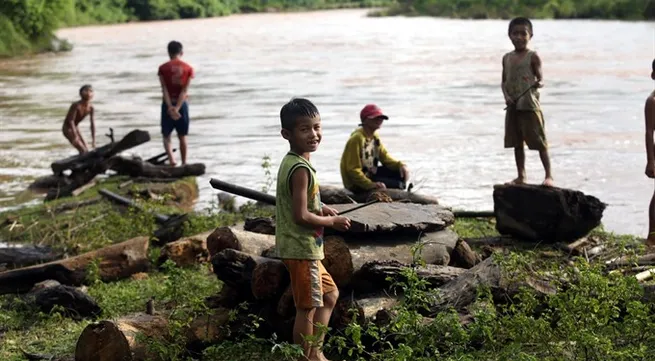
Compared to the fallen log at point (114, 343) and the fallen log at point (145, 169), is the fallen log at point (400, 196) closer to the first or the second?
the fallen log at point (114, 343)

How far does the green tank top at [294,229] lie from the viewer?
18.6ft

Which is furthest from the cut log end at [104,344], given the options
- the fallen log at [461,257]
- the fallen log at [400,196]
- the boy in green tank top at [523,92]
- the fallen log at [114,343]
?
the boy in green tank top at [523,92]

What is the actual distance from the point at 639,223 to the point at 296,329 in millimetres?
6731

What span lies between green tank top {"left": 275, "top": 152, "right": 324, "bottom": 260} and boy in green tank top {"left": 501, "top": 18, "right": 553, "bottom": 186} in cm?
464

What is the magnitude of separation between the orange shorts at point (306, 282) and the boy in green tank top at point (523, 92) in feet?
15.3

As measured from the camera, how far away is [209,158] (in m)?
17.1

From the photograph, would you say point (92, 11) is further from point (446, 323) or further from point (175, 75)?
point (446, 323)

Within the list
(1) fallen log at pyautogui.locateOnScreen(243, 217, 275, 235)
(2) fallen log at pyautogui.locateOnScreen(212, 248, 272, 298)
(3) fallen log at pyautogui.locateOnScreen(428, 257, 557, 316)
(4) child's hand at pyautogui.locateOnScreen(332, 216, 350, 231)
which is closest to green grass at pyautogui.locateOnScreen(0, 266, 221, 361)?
(2) fallen log at pyautogui.locateOnScreen(212, 248, 272, 298)

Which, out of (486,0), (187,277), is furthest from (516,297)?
(486,0)

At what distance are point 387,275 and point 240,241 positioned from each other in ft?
3.87

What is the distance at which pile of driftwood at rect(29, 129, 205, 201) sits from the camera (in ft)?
43.4

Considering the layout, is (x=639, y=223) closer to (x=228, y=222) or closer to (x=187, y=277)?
(x=228, y=222)

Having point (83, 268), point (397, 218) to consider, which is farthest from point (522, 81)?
point (83, 268)

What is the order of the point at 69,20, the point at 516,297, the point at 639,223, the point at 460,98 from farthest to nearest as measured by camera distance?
the point at 69,20 < the point at 460,98 < the point at 639,223 < the point at 516,297
